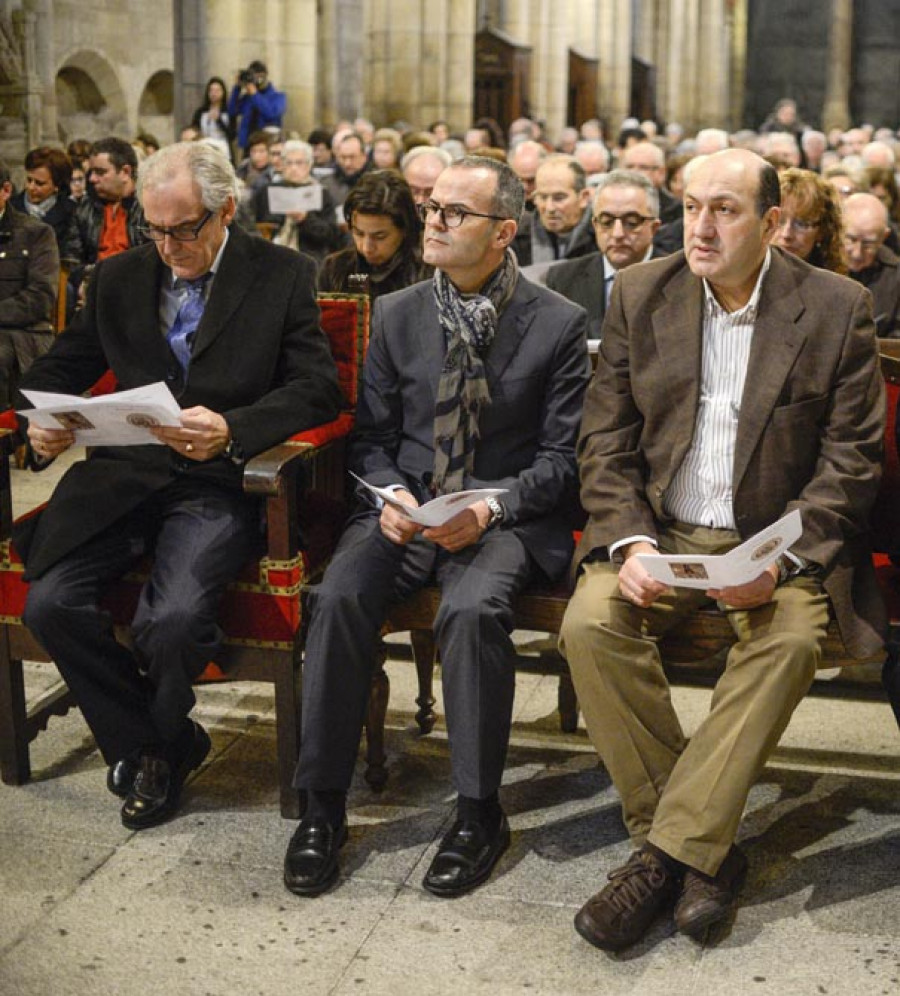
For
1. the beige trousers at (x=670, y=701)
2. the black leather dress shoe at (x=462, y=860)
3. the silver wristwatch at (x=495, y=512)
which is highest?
the silver wristwatch at (x=495, y=512)

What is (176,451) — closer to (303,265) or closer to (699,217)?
(303,265)

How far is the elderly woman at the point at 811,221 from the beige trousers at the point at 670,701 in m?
1.96

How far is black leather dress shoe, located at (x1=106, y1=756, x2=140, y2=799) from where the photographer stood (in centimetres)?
400

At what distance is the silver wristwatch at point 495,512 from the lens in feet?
12.7

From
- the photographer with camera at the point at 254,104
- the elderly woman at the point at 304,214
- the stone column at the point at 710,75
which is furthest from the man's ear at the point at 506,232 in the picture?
the stone column at the point at 710,75

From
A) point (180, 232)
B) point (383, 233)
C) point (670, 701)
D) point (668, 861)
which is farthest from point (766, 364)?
point (383, 233)

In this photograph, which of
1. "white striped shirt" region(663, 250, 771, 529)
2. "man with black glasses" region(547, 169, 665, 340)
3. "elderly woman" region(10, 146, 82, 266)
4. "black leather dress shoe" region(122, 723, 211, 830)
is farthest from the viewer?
"elderly woman" region(10, 146, 82, 266)

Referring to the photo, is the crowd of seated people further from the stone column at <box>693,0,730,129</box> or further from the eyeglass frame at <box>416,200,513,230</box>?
the stone column at <box>693,0,730,129</box>

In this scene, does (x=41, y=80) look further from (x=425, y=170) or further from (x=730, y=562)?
(x=730, y=562)

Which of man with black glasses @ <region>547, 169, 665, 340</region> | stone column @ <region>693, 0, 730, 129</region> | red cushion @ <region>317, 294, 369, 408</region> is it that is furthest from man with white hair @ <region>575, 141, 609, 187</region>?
stone column @ <region>693, 0, 730, 129</region>

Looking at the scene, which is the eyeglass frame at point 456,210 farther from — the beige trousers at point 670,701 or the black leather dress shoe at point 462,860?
the black leather dress shoe at point 462,860

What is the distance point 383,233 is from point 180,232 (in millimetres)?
1704

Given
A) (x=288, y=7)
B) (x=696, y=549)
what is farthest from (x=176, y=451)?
(x=288, y=7)

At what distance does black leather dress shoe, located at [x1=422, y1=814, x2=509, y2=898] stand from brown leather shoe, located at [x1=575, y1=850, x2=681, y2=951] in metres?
0.28
